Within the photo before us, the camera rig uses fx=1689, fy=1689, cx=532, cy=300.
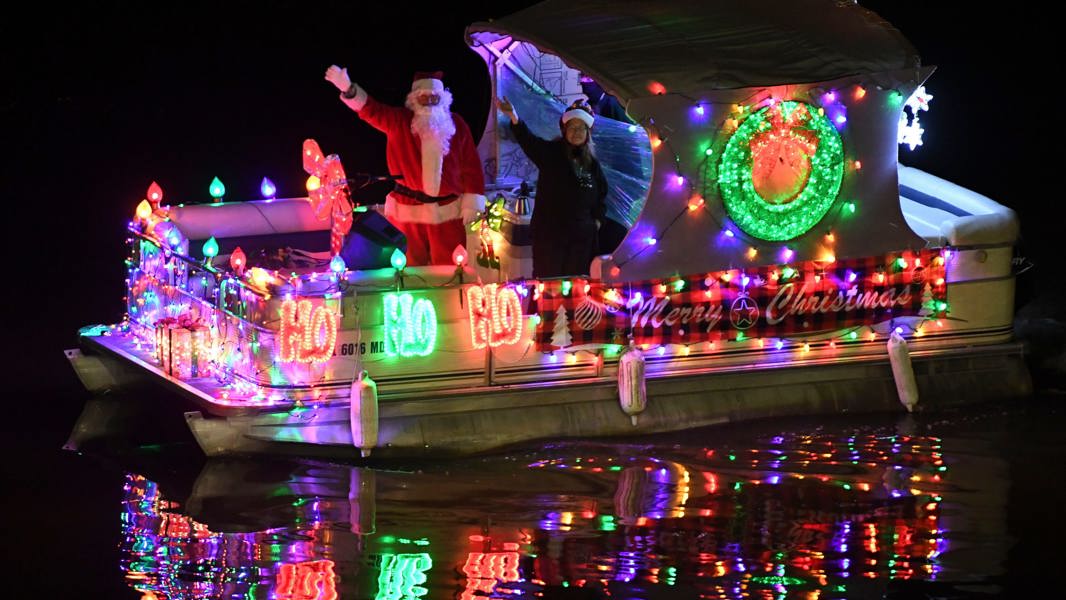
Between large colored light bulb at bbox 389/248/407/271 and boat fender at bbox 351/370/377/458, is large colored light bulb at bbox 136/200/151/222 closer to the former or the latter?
large colored light bulb at bbox 389/248/407/271

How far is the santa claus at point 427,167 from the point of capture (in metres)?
13.2

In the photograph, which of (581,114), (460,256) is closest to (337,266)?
(460,256)

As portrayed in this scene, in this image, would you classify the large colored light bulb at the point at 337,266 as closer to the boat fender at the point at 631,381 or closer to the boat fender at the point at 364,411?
the boat fender at the point at 364,411

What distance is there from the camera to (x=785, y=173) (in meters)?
12.6

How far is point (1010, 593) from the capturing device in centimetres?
905

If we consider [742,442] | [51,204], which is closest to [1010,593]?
[742,442]

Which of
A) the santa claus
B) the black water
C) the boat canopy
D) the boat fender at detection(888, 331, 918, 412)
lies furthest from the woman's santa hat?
the boat fender at detection(888, 331, 918, 412)

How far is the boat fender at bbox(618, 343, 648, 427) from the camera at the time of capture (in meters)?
12.4

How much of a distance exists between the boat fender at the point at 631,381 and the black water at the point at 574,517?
30cm

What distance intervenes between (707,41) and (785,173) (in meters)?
1.15

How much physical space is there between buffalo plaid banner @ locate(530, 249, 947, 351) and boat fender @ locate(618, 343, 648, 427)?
0.12 meters

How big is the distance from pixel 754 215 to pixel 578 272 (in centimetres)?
139

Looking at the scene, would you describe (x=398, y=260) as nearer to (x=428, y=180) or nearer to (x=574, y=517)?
(x=428, y=180)

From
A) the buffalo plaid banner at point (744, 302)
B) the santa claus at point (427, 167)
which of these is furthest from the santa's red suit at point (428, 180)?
the buffalo plaid banner at point (744, 302)
